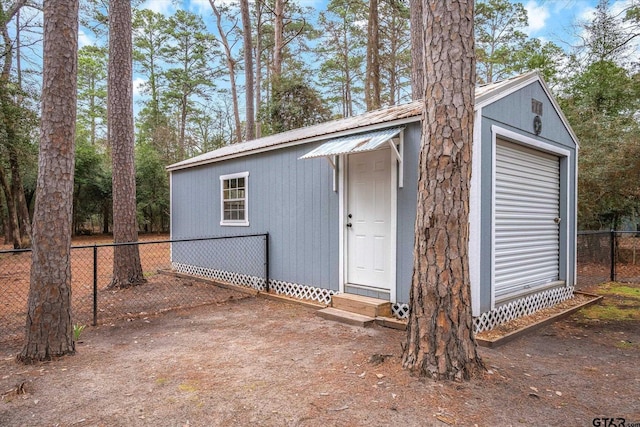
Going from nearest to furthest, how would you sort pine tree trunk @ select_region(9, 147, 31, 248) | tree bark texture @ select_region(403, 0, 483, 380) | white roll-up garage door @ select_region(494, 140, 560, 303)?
tree bark texture @ select_region(403, 0, 483, 380), white roll-up garage door @ select_region(494, 140, 560, 303), pine tree trunk @ select_region(9, 147, 31, 248)

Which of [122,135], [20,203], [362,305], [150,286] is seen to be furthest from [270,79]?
[362,305]

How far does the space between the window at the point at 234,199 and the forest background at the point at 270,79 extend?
21.2 ft

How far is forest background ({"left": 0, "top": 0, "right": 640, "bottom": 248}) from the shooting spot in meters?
8.59

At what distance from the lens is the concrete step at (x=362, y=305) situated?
171 inches

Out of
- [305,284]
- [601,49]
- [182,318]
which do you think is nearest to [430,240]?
[305,284]

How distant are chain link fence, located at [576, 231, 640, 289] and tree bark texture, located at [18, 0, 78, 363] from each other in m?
7.87

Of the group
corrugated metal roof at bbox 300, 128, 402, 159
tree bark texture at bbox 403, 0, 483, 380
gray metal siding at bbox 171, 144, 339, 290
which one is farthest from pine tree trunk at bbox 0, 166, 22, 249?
tree bark texture at bbox 403, 0, 483, 380

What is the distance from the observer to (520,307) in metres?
4.60

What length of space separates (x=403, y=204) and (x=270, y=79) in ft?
37.6

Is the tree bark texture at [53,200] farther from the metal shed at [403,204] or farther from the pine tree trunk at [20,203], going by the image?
the pine tree trunk at [20,203]

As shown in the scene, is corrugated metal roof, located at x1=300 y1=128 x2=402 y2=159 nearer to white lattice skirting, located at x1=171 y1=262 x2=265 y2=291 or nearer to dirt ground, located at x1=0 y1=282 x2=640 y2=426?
dirt ground, located at x1=0 y1=282 x2=640 y2=426

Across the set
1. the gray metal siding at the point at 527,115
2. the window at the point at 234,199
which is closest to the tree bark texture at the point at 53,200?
the window at the point at 234,199

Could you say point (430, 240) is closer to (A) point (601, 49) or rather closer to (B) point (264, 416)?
(B) point (264, 416)

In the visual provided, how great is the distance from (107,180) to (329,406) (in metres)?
15.7
